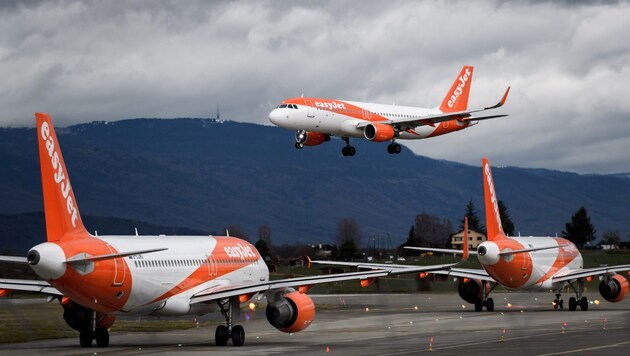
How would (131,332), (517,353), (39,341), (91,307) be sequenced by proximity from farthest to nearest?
1. (131,332)
2. (39,341)
3. (91,307)
4. (517,353)

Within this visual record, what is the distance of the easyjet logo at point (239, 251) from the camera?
4807 centimetres

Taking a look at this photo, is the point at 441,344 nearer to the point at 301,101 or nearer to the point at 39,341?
the point at 39,341

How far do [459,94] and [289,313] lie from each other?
5453cm

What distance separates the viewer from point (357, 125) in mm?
73750

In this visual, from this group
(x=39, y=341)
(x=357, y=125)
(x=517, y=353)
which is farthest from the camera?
(x=357, y=125)

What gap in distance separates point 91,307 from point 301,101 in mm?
34582

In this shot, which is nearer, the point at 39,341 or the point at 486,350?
the point at 486,350

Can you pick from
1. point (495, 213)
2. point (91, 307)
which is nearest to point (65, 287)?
point (91, 307)

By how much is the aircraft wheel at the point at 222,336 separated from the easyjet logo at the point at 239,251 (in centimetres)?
543

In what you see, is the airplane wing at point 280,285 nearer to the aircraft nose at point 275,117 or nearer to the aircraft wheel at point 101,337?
the aircraft wheel at point 101,337

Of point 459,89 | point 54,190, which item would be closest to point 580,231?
point 459,89

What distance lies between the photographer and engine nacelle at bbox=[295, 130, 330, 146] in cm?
7275

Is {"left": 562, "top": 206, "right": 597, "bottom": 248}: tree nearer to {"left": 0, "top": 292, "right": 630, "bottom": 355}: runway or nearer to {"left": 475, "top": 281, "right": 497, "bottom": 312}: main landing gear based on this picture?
{"left": 0, "top": 292, "right": 630, "bottom": 355}: runway

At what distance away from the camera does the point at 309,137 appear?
74.2m
